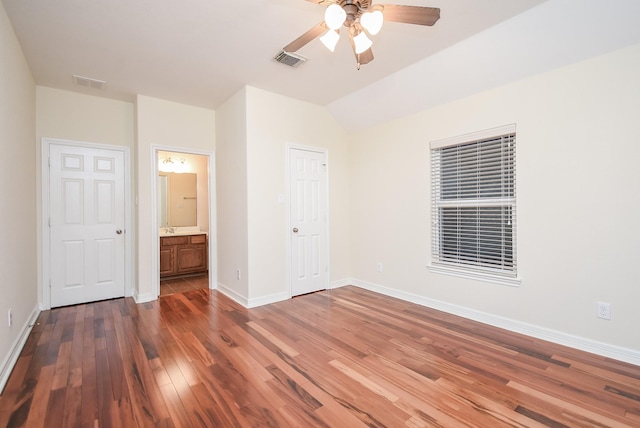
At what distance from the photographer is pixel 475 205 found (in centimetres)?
331

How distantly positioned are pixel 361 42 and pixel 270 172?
87.8 inches

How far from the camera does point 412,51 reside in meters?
2.95

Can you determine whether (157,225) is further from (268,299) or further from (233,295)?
(268,299)

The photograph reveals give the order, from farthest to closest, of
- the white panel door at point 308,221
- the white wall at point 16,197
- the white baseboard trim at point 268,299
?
the white panel door at point 308,221
the white baseboard trim at point 268,299
the white wall at point 16,197

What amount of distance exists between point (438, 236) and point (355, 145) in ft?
6.32

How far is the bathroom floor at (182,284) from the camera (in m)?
4.52

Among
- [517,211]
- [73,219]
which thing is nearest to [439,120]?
[517,211]

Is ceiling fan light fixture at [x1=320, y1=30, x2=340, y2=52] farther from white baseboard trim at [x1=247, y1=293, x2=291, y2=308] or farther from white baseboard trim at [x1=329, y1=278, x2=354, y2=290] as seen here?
white baseboard trim at [x1=329, y1=278, x2=354, y2=290]

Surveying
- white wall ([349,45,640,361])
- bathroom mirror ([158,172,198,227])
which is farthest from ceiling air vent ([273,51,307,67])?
bathroom mirror ([158,172,198,227])

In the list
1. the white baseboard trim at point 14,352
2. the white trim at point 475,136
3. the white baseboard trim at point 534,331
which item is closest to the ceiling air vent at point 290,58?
the white trim at point 475,136

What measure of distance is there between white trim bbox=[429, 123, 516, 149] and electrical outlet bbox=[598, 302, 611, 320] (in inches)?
65.4

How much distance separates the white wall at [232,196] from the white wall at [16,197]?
6.66 ft

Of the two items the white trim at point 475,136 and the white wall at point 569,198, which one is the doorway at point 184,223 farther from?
the white wall at point 569,198

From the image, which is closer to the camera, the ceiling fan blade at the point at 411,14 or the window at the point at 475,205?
the ceiling fan blade at the point at 411,14
